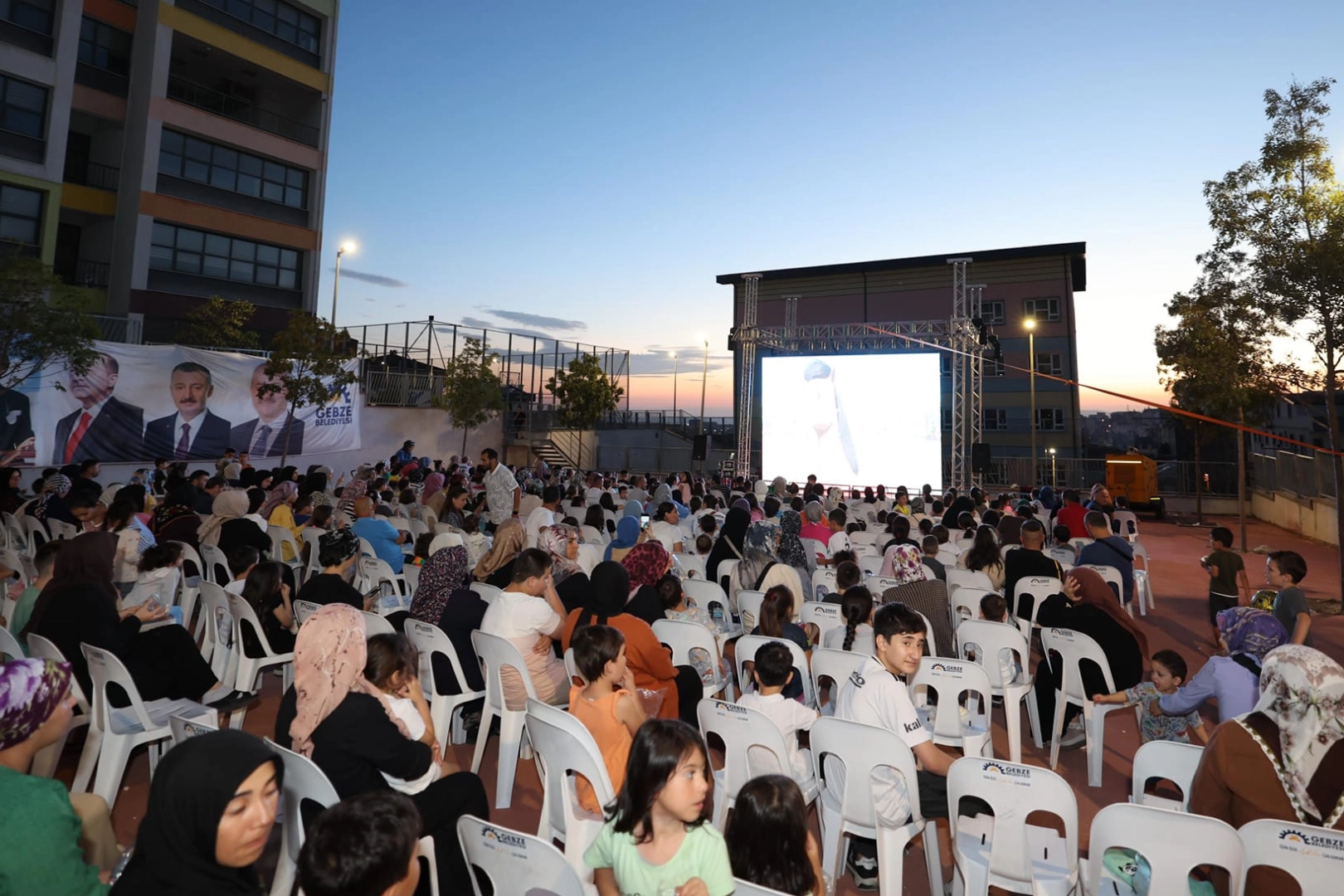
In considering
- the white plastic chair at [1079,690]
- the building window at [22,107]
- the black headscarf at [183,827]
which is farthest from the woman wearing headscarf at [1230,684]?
the building window at [22,107]

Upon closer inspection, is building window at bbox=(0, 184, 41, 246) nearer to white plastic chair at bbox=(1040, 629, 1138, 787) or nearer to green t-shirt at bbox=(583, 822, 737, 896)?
green t-shirt at bbox=(583, 822, 737, 896)

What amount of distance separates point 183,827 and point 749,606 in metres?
4.43

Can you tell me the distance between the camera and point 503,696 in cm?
421

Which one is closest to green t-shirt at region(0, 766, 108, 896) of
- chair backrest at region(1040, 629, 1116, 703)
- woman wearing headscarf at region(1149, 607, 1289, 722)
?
woman wearing headscarf at region(1149, 607, 1289, 722)

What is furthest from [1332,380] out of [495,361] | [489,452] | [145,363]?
[495,361]

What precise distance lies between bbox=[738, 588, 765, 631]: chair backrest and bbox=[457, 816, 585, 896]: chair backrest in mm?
3789

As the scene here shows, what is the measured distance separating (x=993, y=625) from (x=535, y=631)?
3034mm

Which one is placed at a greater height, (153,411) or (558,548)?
(153,411)

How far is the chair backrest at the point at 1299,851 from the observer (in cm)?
210

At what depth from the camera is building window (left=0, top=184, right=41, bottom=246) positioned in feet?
59.7

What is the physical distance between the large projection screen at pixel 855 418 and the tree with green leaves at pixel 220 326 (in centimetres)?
1468

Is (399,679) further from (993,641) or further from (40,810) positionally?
(993,641)

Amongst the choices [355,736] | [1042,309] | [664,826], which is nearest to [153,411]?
[355,736]

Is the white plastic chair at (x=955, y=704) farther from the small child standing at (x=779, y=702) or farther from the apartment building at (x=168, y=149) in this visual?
the apartment building at (x=168, y=149)
